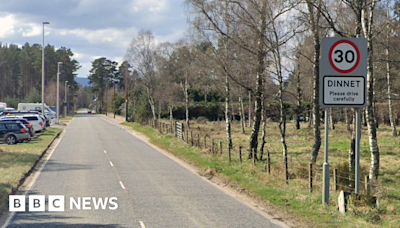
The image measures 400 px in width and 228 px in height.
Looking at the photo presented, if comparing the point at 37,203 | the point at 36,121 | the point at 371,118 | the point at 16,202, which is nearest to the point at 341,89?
the point at 371,118

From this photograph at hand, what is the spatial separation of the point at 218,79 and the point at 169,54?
29.3 m

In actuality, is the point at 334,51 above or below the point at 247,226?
above

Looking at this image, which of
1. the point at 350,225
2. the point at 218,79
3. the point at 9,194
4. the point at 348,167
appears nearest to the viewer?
the point at 350,225

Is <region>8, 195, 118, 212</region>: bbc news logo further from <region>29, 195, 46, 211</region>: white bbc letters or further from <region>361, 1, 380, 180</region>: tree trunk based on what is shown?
<region>361, 1, 380, 180</region>: tree trunk

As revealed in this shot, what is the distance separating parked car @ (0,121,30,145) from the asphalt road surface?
10.3 meters

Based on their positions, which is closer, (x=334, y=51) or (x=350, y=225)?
(x=350, y=225)

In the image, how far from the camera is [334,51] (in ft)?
36.2

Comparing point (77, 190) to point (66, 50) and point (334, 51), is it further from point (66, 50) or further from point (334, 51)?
point (66, 50)

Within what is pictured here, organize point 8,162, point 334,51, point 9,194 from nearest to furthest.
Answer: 1. point 334,51
2. point 9,194
3. point 8,162

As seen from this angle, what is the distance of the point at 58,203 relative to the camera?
38.9 feet

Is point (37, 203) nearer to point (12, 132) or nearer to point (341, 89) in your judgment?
point (341, 89)

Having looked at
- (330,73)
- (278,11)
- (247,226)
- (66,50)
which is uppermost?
(66,50)

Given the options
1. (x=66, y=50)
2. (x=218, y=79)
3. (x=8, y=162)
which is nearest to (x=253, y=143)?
(x=218, y=79)

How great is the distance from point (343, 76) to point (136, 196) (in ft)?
21.7
